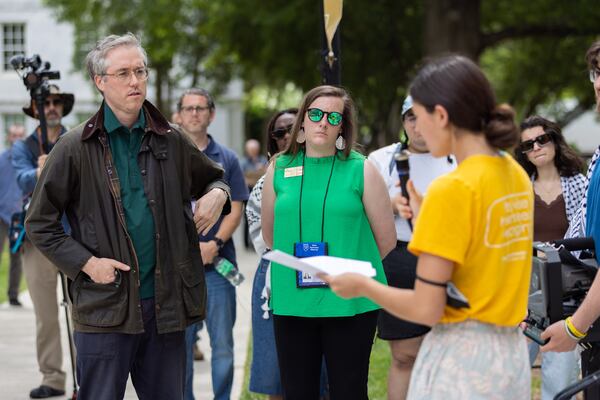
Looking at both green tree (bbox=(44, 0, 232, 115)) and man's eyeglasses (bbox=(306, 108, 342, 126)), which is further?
green tree (bbox=(44, 0, 232, 115))

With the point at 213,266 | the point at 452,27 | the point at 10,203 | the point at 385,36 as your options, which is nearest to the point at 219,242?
the point at 213,266

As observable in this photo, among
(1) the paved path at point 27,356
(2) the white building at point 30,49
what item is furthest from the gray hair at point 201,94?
(2) the white building at point 30,49

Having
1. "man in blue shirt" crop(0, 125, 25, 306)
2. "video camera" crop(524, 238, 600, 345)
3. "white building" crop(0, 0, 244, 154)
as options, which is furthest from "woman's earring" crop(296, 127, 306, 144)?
"white building" crop(0, 0, 244, 154)

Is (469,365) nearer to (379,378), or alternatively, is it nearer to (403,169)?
(403,169)

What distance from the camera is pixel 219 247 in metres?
6.46

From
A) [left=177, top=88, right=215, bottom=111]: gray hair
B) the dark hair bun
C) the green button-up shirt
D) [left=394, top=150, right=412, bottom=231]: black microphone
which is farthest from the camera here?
[left=177, top=88, right=215, bottom=111]: gray hair

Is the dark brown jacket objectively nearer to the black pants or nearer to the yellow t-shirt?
the black pants

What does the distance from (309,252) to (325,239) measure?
0.10 meters

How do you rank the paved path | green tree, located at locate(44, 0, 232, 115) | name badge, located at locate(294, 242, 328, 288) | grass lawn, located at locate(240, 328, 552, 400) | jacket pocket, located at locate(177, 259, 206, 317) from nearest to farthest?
jacket pocket, located at locate(177, 259, 206, 317), name badge, located at locate(294, 242, 328, 288), grass lawn, located at locate(240, 328, 552, 400), the paved path, green tree, located at locate(44, 0, 232, 115)

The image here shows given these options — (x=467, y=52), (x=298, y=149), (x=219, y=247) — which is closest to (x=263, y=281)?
(x=219, y=247)

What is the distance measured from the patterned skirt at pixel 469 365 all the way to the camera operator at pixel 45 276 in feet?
14.8

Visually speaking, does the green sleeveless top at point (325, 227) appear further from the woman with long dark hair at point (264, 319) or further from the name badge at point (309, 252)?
the woman with long dark hair at point (264, 319)

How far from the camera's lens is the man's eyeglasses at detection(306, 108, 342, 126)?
4.93 meters

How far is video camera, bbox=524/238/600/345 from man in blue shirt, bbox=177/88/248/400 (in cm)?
270
